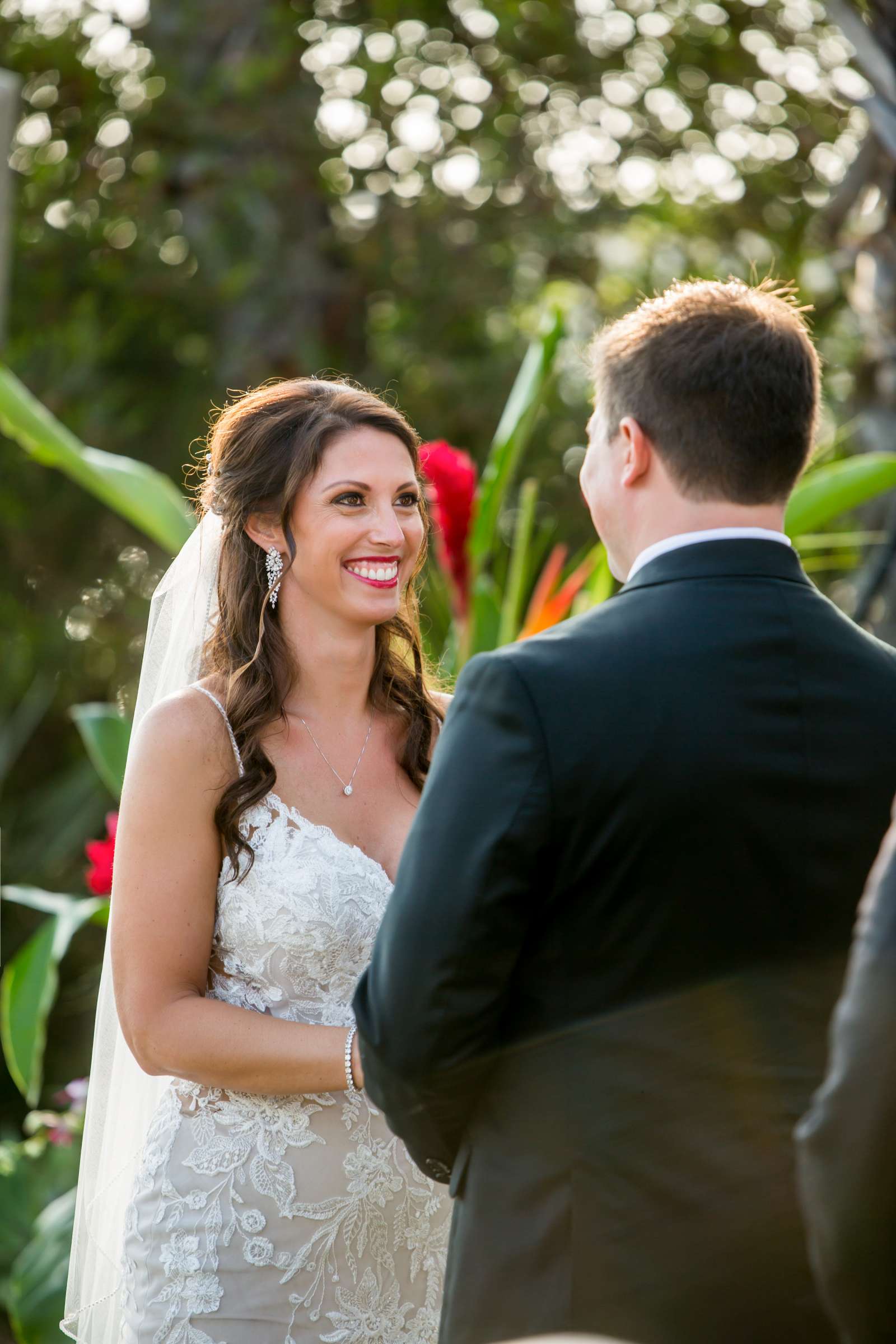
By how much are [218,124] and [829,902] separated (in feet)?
21.0

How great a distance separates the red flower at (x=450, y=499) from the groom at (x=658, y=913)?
7.17ft

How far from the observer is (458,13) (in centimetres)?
720

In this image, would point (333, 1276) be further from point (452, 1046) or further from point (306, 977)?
point (452, 1046)

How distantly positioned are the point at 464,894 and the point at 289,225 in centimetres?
638

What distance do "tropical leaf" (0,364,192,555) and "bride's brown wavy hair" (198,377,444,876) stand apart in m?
1.28

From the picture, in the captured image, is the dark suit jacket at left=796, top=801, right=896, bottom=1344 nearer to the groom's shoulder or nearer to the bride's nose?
the groom's shoulder

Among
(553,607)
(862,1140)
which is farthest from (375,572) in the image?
(862,1140)

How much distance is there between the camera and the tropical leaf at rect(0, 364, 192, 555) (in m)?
3.98

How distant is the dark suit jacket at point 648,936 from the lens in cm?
156

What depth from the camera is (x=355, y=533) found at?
8.53ft

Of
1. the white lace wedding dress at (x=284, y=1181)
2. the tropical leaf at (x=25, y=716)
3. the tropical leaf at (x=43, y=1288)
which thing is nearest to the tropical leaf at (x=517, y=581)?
the white lace wedding dress at (x=284, y=1181)

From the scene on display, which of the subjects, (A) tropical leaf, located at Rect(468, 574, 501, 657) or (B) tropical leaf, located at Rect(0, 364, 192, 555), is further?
(B) tropical leaf, located at Rect(0, 364, 192, 555)

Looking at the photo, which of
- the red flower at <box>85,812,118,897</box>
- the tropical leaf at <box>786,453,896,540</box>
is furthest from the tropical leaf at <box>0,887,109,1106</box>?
the tropical leaf at <box>786,453,896,540</box>

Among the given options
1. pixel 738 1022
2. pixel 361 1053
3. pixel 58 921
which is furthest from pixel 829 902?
pixel 58 921
